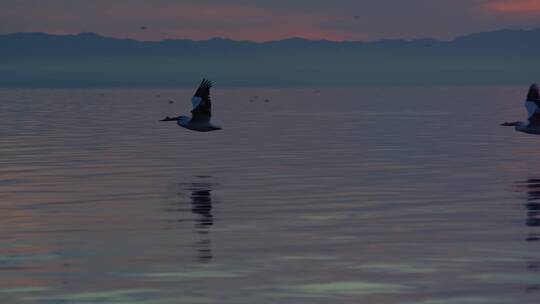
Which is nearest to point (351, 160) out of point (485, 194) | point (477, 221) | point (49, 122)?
point (485, 194)

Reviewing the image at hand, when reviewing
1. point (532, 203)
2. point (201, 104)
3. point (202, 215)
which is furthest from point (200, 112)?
point (532, 203)

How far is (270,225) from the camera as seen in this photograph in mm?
26859

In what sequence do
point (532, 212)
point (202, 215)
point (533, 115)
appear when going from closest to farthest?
point (202, 215)
point (532, 212)
point (533, 115)

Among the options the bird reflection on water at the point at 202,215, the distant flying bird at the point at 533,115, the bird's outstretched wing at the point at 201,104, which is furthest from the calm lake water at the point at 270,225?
the bird's outstretched wing at the point at 201,104

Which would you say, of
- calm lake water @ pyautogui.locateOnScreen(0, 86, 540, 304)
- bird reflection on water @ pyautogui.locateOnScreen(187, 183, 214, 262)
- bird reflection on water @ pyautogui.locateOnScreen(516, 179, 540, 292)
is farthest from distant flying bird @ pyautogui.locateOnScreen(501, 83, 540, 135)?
bird reflection on water @ pyautogui.locateOnScreen(187, 183, 214, 262)

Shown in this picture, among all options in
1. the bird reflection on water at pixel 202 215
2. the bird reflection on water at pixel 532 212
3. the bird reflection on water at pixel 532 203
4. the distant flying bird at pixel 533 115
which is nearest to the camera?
the bird reflection on water at pixel 532 212

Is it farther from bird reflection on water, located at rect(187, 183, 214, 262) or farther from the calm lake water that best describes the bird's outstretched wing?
bird reflection on water, located at rect(187, 183, 214, 262)

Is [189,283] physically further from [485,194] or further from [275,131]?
[275,131]

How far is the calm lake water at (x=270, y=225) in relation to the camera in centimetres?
1919

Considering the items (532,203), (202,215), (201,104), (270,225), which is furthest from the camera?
(201,104)

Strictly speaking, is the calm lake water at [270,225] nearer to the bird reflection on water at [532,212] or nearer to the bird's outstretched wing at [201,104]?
the bird reflection on water at [532,212]

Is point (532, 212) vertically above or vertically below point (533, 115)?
below

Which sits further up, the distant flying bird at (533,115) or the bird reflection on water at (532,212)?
the distant flying bird at (533,115)

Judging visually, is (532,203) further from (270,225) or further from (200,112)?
(200,112)
